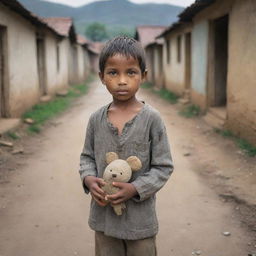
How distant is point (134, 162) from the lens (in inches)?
73.5

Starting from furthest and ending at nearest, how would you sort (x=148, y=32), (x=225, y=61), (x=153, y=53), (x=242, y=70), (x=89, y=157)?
(x=148, y=32), (x=153, y=53), (x=225, y=61), (x=242, y=70), (x=89, y=157)

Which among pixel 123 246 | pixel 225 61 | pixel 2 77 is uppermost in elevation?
pixel 225 61

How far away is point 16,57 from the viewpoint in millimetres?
9414

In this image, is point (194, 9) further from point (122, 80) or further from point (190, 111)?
point (122, 80)

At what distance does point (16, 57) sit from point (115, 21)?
587 ft

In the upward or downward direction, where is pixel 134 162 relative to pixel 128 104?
downward

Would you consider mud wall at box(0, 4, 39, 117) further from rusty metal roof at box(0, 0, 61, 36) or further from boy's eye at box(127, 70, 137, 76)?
boy's eye at box(127, 70, 137, 76)

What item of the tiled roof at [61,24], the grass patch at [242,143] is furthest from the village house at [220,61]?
the tiled roof at [61,24]

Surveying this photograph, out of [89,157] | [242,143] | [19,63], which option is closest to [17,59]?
[19,63]


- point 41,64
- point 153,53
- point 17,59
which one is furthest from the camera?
point 153,53

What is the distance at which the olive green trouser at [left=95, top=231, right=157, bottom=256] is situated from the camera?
196 cm

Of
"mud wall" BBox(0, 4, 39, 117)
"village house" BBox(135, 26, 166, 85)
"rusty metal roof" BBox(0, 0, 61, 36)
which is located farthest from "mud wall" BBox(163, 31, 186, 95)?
"rusty metal roof" BBox(0, 0, 61, 36)

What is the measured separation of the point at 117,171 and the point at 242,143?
528cm

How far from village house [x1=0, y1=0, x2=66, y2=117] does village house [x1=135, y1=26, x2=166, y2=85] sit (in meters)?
8.65
